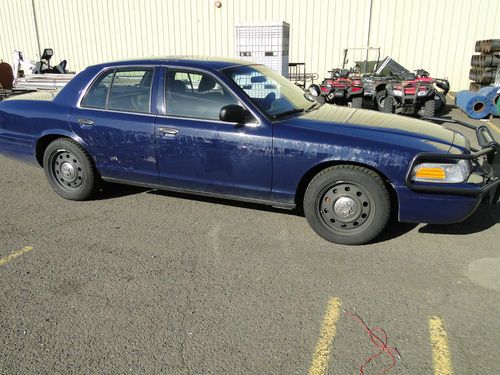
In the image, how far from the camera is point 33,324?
2750mm

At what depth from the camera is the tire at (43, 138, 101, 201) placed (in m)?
4.55

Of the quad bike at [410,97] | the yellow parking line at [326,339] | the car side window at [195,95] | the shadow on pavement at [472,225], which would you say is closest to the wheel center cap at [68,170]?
the car side window at [195,95]

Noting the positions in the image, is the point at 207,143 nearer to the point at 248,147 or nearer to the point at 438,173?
the point at 248,147

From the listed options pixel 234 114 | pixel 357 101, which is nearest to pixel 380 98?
pixel 357 101

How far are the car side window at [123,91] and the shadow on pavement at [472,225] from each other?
2.95m

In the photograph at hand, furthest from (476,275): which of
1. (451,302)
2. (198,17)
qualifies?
(198,17)

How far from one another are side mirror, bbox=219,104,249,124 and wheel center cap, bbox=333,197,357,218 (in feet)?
3.55

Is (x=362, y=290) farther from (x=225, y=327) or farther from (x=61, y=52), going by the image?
(x=61, y=52)

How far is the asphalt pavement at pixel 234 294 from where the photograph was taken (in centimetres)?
245

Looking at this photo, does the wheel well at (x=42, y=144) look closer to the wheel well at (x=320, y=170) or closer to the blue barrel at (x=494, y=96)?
the wheel well at (x=320, y=170)

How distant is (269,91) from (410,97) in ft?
19.6

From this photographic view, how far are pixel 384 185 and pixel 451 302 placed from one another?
40.6 inches

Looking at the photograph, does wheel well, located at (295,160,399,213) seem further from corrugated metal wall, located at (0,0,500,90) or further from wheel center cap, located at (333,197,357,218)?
corrugated metal wall, located at (0,0,500,90)

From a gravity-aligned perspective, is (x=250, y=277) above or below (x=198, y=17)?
below
